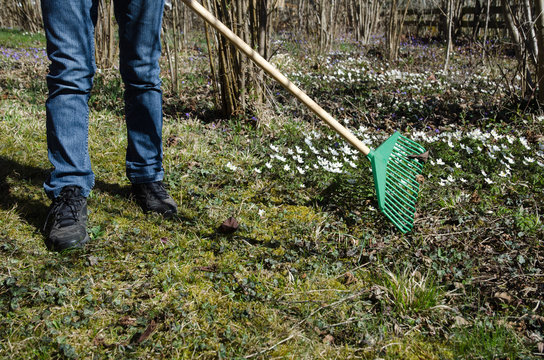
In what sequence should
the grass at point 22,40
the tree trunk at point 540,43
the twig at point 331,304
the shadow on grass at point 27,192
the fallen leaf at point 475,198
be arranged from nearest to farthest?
the twig at point 331,304 → the shadow on grass at point 27,192 → the fallen leaf at point 475,198 → the tree trunk at point 540,43 → the grass at point 22,40

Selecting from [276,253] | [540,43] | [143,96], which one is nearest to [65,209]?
[143,96]

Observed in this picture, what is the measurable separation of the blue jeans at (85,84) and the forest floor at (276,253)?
1.09 feet

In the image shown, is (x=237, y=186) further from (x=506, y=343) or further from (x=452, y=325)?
(x=506, y=343)

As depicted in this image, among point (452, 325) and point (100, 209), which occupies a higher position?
point (100, 209)

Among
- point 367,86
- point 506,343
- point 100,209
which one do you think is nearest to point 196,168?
point 100,209

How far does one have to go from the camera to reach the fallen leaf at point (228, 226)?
7.66 feet

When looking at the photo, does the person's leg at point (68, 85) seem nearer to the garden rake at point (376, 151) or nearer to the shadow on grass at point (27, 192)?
the shadow on grass at point (27, 192)

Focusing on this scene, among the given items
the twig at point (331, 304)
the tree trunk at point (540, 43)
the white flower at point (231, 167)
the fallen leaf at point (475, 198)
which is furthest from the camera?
the tree trunk at point (540, 43)

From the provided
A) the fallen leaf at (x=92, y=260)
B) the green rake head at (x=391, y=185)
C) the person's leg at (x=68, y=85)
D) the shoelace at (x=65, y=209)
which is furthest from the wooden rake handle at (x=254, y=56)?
the fallen leaf at (x=92, y=260)

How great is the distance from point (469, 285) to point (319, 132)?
1.98 metres

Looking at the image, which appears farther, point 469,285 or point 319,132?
point 319,132

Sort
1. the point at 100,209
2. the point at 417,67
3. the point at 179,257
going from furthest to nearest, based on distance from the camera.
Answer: the point at 417,67 < the point at 100,209 < the point at 179,257

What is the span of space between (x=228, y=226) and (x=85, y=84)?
101cm

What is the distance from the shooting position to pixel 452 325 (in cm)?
179
